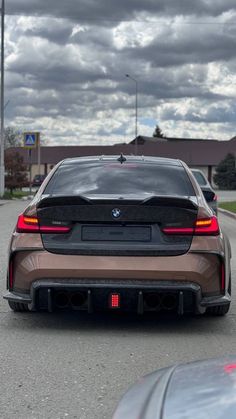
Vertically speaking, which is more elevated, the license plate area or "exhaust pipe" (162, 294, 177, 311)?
the license plate area

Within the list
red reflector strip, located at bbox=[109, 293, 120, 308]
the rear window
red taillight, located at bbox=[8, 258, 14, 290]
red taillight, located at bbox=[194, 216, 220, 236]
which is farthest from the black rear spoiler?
the rear window

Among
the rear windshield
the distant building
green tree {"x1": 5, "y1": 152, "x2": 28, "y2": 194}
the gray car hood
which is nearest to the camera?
the gray car hood

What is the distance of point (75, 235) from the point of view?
5.22 m

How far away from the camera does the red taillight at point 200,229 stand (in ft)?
17.0

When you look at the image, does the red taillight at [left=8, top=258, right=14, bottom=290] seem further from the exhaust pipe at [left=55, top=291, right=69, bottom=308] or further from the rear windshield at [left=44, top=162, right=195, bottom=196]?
the rear windshield at [left=44, top=162, right=195, bottom=196]

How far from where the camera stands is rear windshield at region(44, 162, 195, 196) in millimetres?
5562

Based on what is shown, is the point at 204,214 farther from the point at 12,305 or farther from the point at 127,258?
the point at 12,305

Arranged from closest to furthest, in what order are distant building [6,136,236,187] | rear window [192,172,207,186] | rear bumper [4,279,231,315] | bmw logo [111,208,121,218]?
rear bumper [4,279,231,315], bmw logo [111,208,121,218], rear window [192,172,207,186], distant building [6,136,236,187]

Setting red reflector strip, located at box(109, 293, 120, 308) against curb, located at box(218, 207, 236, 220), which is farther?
curb, located at box(218, 207, 236, 220)

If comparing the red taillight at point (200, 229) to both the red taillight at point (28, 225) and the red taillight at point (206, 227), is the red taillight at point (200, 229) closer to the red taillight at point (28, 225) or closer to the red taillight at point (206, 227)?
the red taillight at point (206, 227)

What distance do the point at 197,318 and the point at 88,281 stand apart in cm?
149

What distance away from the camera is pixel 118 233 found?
17.1 feet

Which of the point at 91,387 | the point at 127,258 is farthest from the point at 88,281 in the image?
the point at 91,387

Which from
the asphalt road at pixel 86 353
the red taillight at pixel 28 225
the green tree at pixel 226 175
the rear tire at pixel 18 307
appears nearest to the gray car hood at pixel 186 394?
the asphalt road at pixel 86 353
